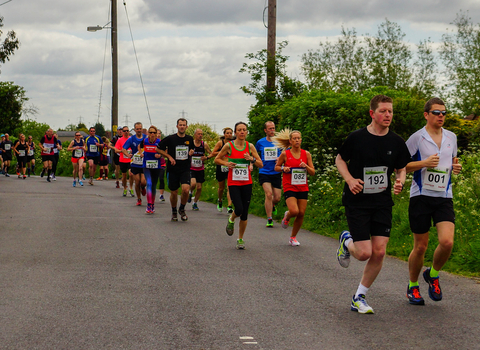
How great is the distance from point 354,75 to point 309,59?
3.76m

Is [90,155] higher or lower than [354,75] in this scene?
lower

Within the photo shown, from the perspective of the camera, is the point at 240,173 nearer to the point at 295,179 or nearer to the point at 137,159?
the point at 295,179

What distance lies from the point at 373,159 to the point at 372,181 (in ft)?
0.67

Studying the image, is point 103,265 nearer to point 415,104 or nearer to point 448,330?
point 448,330

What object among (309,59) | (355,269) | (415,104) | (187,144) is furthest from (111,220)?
(309,59)

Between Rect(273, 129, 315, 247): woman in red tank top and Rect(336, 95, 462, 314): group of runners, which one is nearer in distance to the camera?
Rect(336, 95, 462, 314): group of runners

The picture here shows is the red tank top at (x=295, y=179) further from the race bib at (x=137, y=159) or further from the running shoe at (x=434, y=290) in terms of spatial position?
the race bib at (x=137, y=159)

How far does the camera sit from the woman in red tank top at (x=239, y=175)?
9766mm

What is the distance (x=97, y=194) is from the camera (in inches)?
789

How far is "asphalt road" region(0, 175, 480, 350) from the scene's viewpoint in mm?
4898

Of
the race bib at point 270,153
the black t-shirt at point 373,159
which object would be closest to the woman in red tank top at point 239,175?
the race bib at point 270,153

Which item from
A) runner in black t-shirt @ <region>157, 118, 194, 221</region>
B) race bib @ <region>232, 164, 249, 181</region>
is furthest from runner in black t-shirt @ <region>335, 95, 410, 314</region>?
runner in black t-shirt @ <region>157, 118, 194, 221</region>

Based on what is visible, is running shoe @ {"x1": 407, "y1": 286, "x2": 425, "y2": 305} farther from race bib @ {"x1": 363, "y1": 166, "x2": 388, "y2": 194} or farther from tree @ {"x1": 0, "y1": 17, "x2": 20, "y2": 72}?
tree @ {"x1": 0, "y1": 17, "x2": 20, "y2": 72}

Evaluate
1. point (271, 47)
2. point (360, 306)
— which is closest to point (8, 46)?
point (271, 47)
